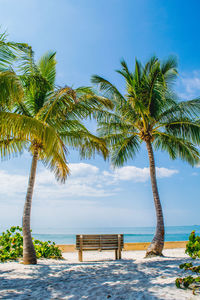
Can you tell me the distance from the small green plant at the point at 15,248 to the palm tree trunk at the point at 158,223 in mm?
3403

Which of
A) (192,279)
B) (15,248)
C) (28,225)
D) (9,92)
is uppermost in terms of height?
(9,92)

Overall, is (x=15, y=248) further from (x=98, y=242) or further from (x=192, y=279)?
(x=192, y=279)

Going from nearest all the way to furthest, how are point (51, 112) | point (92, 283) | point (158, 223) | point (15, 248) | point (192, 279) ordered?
point (192, 279), point (92, 283), point (51, 112), point (15, 248), point (158, 223)

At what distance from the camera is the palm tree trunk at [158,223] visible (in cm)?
763

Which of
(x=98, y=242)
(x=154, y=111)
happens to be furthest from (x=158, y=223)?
(x=154, y=111)

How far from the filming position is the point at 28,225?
6824mm

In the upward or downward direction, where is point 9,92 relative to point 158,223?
upward

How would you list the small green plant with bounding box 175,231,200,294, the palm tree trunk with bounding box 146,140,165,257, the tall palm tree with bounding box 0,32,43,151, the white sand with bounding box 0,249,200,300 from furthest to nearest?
the palm tree trunk with bounding box 146,140,165,257
the tall palm tree with bounding box 0,32,43,151
the white sand with bounding box 0,249,200,300
the small green plant with bounding box 175,231,200,294

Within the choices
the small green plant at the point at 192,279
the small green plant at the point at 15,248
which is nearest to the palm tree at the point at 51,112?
the small green plant at the point at 15,248

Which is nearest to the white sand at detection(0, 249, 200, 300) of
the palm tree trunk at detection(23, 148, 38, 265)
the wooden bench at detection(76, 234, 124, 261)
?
Answer: the palm tree trunk at detection(23, 148, 38, 265)

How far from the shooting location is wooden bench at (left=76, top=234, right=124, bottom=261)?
7.99m

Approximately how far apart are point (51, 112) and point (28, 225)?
10.8 ft

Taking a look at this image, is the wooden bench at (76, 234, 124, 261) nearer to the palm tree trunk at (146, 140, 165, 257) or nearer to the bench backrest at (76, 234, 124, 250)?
the bench backrest at (76, 234, 124, 250)

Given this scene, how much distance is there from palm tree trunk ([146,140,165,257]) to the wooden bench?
1.16m
